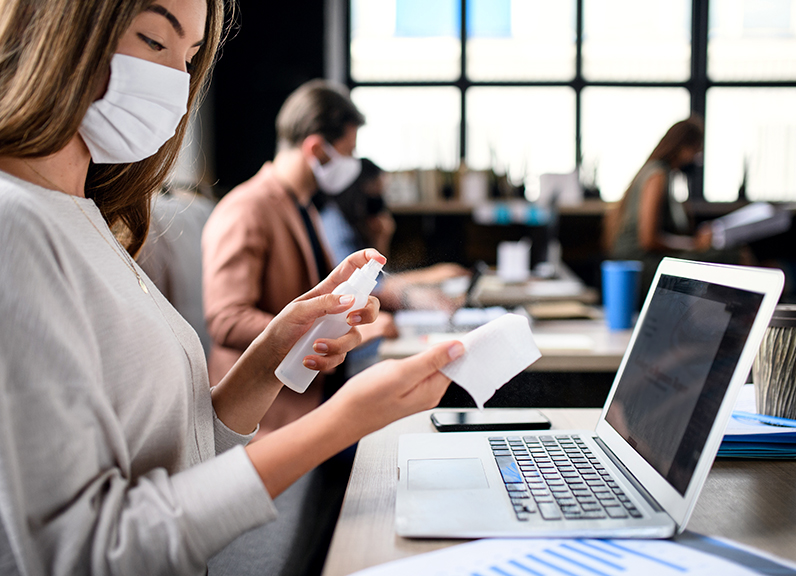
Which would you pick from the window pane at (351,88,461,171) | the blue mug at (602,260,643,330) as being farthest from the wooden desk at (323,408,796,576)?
the window pane at (351,88,461,171)

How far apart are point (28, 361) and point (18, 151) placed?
231 mm

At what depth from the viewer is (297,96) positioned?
1.88m

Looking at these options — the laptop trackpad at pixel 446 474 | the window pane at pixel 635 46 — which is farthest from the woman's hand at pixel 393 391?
the window pane at pixel 635 46

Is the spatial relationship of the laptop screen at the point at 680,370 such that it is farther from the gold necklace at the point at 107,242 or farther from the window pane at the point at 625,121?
the window pane at the point at 625,121

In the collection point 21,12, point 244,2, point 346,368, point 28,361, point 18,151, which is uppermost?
point 244,2

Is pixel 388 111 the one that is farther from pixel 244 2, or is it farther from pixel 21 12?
pixel 21 12

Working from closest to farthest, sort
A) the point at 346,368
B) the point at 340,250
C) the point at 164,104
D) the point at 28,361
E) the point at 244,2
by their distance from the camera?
the point at 28,361 < the point at 164,104 < the point at 346,368 < the point at 340,250 < the point at 244,2

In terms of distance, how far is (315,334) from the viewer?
788 mm

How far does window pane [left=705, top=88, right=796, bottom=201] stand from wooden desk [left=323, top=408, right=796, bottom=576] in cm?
377

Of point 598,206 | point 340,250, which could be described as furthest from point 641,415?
point 598,206

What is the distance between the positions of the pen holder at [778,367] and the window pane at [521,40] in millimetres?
3505

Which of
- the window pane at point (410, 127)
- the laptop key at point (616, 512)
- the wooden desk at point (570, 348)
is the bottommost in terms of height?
the wooden desk at point (570, 348)

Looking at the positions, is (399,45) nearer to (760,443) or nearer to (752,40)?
(752,40)

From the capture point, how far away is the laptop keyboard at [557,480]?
1.83 feet
